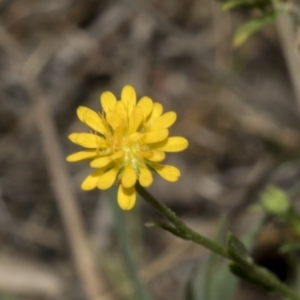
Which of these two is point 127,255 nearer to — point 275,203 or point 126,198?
point 275,203

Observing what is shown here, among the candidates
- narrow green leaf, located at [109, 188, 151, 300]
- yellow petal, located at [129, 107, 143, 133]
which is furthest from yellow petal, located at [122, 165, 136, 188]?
narrow green leaf, located at [109, 188, 151, 300]

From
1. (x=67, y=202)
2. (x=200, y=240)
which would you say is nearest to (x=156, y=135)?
(x=200, y=240)

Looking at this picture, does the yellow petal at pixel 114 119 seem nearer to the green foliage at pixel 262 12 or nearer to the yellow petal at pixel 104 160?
the yellow petal at pixel 104 160

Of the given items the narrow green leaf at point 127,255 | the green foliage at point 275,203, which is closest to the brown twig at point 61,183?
the narrow green leaf at point 127,255

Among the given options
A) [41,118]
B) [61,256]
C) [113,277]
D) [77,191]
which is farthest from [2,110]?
[113,277]

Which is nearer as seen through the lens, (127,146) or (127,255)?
(127,146)

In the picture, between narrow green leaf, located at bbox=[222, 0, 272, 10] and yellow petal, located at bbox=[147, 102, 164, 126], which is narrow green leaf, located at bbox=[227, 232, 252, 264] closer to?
yellow petal, located at bbox=[147, 102, 164, 126]
